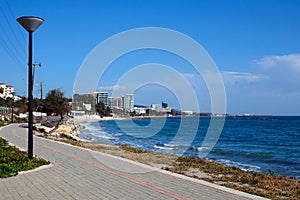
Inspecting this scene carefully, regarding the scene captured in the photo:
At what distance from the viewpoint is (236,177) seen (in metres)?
10.6

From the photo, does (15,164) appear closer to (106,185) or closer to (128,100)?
(106,185)

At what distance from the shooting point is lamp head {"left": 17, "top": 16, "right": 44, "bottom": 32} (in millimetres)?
11695

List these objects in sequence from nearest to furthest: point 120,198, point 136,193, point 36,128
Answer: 1. point 120,198
2. point 136,193
3. point 36,128

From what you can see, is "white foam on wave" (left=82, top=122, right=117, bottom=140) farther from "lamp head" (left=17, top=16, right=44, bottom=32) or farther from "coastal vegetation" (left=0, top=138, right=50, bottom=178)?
"lamp head" (left=17, top=16, right=44, bottom=32)

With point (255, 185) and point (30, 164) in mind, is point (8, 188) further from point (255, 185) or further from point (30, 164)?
point (255, 185)

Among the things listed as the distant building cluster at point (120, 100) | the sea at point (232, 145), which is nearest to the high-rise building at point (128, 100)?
the distant building cluster at point (120, 100)

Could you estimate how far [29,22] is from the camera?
1175cm

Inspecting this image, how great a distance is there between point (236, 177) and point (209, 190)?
283 cm

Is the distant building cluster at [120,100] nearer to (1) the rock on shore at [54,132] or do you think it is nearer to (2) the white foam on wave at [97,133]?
(2) the white foam on wave at [97,133]

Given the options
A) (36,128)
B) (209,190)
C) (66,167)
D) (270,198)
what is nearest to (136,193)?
(209,190)

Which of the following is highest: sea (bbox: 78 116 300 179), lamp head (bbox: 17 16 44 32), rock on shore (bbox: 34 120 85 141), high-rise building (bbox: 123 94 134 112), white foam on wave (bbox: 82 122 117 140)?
lamp head (bbox: 17 16 44 32)

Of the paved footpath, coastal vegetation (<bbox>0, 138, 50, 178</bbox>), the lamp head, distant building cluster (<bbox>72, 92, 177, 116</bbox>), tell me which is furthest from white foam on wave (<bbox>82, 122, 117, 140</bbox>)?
the paved footpath

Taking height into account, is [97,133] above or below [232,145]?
above

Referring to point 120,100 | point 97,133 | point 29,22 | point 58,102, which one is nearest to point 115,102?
point 120,100
